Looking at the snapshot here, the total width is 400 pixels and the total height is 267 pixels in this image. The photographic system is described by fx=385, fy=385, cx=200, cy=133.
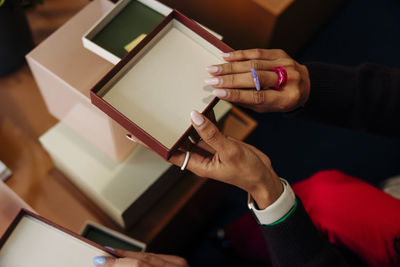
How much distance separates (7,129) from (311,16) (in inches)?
50.5

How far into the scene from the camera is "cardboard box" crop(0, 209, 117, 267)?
0.65 m

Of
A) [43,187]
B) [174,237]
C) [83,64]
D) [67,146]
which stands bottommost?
[174,237]

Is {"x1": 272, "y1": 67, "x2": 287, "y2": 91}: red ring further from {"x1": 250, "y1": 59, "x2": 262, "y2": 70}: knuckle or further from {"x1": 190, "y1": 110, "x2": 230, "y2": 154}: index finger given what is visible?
{"x1": 190, "y1": 110, "x2": 230, "y2": 154}: index finger

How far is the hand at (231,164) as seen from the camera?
641 millimetres

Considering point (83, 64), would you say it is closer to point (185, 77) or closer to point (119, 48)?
point (119, 48)

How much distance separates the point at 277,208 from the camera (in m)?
0.74

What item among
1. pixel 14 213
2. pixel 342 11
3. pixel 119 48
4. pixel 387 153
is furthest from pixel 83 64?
pixel 342 11

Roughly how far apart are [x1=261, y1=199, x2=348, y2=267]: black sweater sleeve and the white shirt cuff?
0.04ft

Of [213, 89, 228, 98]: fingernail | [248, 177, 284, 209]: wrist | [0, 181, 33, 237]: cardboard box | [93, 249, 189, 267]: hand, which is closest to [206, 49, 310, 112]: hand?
[213, 89, 228, 98]: fingernail

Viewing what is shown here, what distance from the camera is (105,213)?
0.98 metres

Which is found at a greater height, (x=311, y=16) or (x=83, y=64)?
(x=311, y=16)

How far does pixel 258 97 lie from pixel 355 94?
344 mm

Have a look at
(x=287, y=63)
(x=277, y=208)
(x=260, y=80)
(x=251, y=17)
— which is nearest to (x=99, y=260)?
(x=277, y=208)

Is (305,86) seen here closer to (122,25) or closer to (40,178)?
(122,25)
